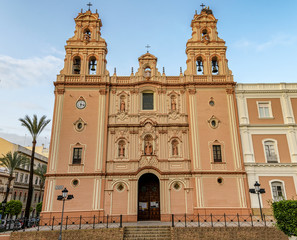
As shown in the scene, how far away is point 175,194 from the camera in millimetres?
22562

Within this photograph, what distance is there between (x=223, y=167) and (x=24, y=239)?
1738 centimetres

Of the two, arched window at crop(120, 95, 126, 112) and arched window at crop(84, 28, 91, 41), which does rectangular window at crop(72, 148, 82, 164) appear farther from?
arched window at crop(84, 28, 91, 41)

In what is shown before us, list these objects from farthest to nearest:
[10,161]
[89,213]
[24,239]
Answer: [10,161] < [89,213] < [24,239]

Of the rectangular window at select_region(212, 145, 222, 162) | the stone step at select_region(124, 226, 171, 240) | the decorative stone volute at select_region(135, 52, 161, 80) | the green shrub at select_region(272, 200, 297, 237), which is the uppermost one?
the decorative stone volute at select_region(135, 52, 161, 80)

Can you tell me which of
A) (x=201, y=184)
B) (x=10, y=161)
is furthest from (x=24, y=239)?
(x=10, y=161)

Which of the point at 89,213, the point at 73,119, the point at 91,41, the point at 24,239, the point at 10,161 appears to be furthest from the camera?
the point at 10,161

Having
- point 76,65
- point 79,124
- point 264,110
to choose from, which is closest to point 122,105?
point 79,124

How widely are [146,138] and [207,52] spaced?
12.0 meters

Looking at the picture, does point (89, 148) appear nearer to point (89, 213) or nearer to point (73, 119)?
point (73, 119)

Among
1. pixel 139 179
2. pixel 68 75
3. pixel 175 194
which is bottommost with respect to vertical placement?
pixel 175 194

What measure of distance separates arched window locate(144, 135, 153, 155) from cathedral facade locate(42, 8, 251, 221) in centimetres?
10

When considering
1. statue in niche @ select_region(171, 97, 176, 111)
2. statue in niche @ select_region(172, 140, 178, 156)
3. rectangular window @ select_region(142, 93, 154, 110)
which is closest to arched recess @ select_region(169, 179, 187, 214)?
statue in niche @ select_region(172, 140, 178, 156)

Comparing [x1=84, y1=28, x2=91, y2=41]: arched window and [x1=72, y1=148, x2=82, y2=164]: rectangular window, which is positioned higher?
[x1=84, y1=28, x2=91, y2=41]: arched window

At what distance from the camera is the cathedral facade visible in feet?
73.1
